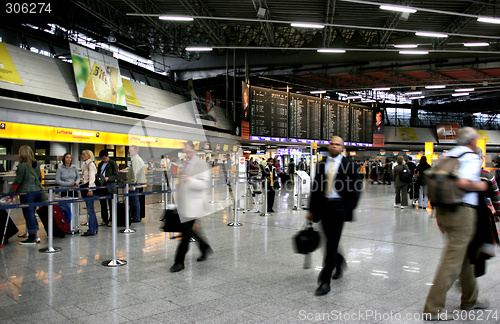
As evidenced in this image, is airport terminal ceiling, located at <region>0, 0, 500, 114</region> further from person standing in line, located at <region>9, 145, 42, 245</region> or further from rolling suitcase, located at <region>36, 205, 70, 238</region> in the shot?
rolling suitcase, located at <region>36, 205, 70, 238</region>

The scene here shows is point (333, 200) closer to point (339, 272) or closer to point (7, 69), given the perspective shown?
point (339, 272)

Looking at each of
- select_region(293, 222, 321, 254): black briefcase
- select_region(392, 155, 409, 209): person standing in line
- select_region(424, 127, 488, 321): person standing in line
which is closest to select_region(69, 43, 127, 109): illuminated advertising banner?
select_region(392, 155, 409, 209): person standing in line

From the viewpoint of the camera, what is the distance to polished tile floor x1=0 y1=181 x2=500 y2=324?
10.7 feet

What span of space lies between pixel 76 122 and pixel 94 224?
7247 millimetres

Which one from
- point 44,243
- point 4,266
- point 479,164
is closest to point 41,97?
point 44,243

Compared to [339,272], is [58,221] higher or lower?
higher

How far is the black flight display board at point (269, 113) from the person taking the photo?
16.1m

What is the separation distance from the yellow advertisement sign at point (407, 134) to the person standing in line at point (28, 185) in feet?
108

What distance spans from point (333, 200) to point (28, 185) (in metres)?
5.45

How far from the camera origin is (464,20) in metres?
13.4

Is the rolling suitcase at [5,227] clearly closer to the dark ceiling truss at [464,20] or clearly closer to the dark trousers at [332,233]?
the dark trousers at [332,233]

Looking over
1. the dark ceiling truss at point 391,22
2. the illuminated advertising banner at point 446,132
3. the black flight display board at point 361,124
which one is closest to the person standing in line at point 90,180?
the dark ceiling truss at point 391,22

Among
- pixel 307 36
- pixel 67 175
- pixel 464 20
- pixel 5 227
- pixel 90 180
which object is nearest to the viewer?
pixel 5 227

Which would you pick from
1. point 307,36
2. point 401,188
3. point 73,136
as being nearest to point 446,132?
point 307,36
